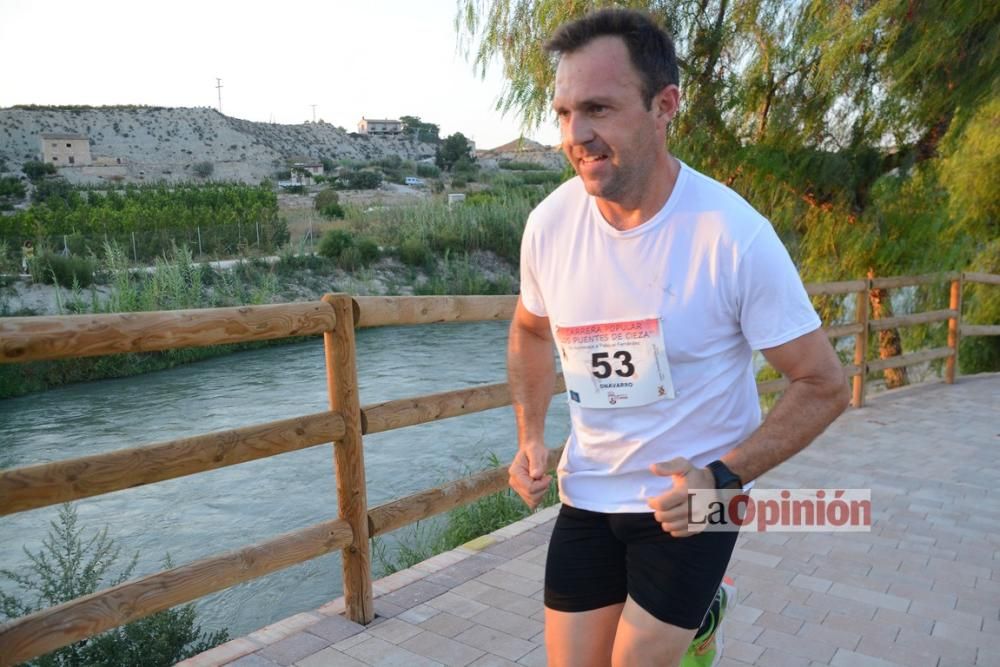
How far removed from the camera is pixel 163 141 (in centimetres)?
8894

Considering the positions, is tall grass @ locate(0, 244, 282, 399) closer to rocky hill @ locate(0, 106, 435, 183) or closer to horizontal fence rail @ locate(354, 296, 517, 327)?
horizontal fence rail @ locate(354, 296, 517, 327)

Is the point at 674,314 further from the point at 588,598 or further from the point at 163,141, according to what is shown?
the point at 163,141

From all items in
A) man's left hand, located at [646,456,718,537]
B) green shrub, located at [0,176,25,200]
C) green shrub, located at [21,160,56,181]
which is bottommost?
man's left hand, located at [646,456,718,537]

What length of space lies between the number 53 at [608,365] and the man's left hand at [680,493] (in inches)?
9.0

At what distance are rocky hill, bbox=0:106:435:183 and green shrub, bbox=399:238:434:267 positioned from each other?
54.4 m

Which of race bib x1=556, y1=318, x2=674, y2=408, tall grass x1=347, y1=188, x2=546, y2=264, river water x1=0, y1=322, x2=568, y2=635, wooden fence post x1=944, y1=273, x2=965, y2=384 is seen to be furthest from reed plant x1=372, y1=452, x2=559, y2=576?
tall grass x1=347, y1=188, x2=546, y2=264

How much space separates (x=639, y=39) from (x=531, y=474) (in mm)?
989

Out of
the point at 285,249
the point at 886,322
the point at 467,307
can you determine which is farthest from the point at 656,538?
the point at 285,249

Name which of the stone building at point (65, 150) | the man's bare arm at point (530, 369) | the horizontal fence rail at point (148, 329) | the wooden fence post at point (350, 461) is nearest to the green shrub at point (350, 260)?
the wooden fence post at point (350, 461)

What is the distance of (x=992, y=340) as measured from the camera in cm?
1060

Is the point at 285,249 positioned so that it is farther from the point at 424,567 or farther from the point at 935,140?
the point at 424,567

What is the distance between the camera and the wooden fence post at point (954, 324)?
8406mm

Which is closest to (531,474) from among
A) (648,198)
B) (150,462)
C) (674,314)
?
(674,314)

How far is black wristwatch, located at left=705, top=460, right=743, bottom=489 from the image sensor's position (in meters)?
1.56
